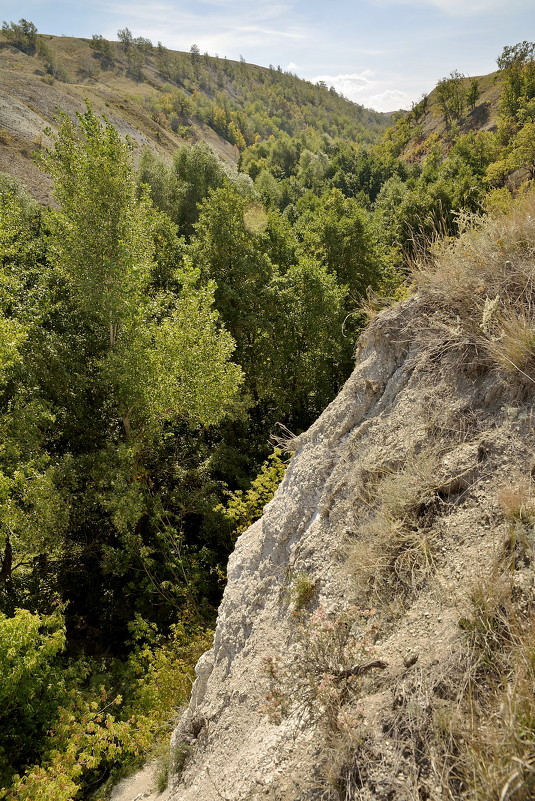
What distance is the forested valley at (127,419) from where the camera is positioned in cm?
841

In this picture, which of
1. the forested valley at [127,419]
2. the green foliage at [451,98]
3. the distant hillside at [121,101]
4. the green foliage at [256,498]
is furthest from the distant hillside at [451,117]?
the green foliage at [256,498]

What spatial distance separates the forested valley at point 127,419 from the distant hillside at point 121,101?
445cm

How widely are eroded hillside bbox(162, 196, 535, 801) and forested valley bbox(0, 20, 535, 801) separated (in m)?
1.39

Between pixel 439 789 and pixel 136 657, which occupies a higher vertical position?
pixel 439 789

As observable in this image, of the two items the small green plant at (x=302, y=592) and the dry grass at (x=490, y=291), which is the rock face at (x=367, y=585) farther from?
the dry grass at (x=490, y=291)

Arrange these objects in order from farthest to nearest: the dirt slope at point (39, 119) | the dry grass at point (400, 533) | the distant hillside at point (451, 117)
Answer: the distant hillside at point (451, 117), the dirt slope at point (39, 119), the dry grass at point (400, 533)

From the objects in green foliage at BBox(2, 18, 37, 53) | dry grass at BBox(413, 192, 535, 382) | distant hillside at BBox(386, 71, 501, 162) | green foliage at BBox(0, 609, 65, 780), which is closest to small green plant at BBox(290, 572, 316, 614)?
dry grass at BBox(413, 192, 535, 382)

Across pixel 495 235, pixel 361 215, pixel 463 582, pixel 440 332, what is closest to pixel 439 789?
pixel 463 582

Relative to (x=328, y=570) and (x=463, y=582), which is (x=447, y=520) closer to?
(x=463, y=582)

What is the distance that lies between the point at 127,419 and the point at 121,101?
8136 centimetres

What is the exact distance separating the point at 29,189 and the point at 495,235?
3835 cm

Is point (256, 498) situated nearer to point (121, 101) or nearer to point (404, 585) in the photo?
point (404, 585)

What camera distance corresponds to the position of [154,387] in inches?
464

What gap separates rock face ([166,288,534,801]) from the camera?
3.39 m
